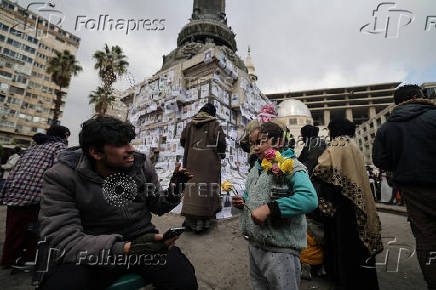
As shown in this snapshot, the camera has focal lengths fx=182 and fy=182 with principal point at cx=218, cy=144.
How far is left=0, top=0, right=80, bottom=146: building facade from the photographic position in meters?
34.3

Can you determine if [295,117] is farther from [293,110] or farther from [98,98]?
[98,98]

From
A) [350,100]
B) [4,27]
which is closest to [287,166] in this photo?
[4,27]

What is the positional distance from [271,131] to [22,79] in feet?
180

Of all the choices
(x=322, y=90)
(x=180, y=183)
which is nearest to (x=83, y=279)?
(x=180, y=183)

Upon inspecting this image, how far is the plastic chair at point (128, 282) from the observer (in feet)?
3.77

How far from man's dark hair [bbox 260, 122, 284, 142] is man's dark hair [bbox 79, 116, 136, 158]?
1.10 meters

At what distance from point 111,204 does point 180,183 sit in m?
0.54

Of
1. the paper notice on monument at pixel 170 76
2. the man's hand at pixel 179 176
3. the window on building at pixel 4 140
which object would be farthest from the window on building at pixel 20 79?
the man's hand at pixel 179 176

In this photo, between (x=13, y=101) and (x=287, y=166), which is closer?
(x=287, y=166)

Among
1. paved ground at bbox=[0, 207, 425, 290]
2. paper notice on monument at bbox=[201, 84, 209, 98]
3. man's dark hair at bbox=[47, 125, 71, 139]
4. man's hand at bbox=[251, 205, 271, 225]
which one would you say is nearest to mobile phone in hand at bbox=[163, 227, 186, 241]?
man's hand at bbox=[251, 205, 271, 225]

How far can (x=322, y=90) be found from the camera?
54.1m

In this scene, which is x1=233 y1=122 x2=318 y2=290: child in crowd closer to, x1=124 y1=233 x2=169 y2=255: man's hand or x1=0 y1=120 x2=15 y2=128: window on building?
x1=124 y1=233 x2=169 y2=255: man's hand

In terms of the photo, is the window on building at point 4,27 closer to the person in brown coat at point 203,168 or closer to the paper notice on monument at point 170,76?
the paper notice on monument at point 170,76

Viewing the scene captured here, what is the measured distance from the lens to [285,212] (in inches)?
46.9
